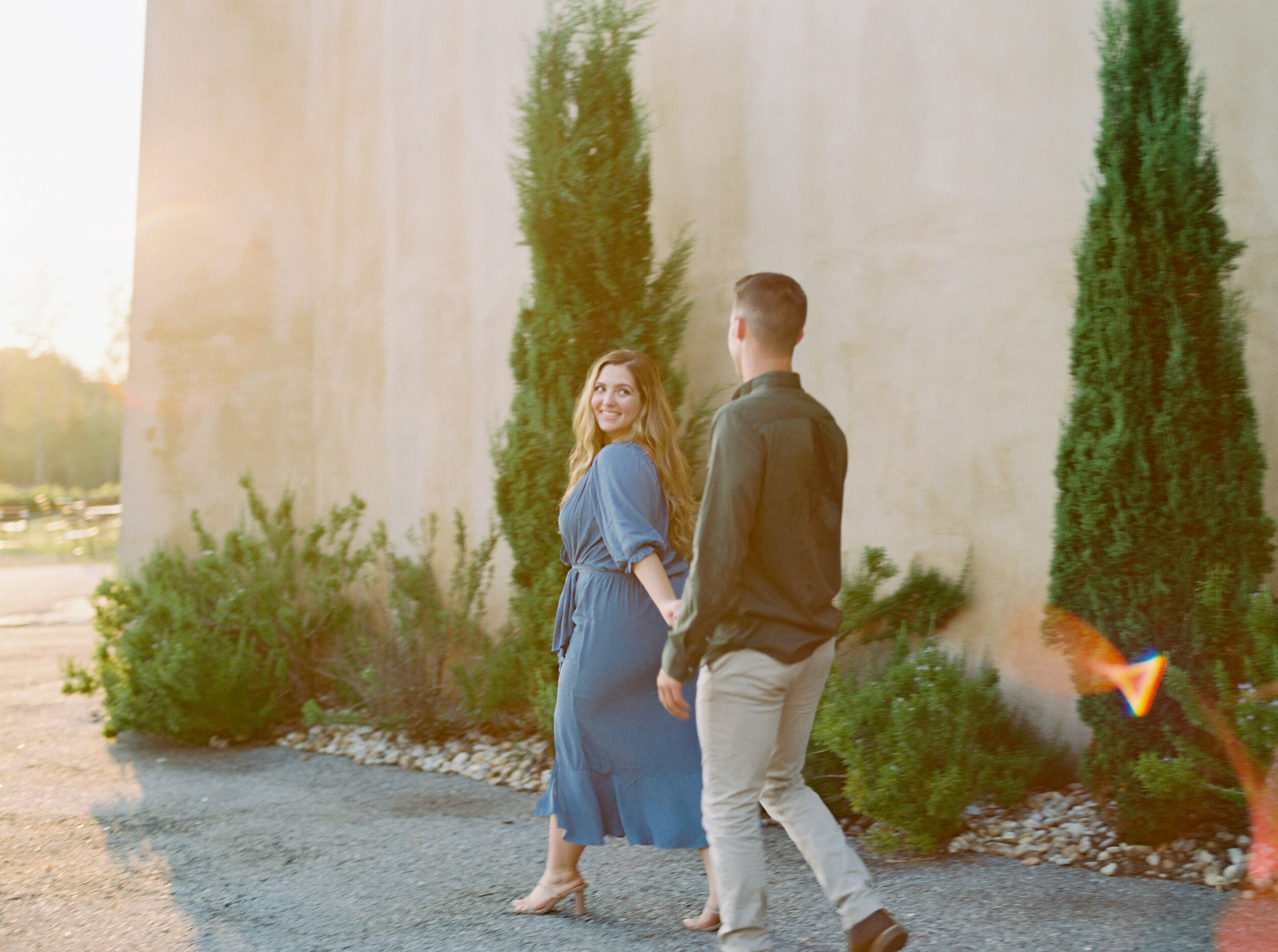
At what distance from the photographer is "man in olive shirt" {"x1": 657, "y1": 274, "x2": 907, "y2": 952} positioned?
2719 millimetres

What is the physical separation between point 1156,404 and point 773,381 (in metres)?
2.08

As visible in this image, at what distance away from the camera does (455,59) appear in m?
7.70

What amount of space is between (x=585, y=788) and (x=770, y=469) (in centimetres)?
139

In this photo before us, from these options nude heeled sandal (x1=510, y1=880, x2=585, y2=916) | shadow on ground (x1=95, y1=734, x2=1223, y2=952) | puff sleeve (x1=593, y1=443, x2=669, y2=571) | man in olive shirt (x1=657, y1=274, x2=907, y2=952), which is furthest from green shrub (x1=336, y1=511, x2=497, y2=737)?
man in olive shirt (x1=657, y1=274, x2=907, y2=952)

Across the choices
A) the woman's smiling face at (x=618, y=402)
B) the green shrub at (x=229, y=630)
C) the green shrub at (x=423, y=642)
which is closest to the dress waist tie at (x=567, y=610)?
the woman's smiling face at (x=618, y=402)

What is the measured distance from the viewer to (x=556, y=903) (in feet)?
12.1

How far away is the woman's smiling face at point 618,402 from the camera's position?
3617mm

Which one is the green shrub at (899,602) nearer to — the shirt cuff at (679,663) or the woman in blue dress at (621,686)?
the woman in blue dress at (621,686)

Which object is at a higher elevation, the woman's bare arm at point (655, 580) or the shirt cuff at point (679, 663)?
the woman's bare arm at point (655, 580)

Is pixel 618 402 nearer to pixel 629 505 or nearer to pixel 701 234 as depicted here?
pixel 629 505

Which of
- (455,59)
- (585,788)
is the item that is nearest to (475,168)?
(455,59)

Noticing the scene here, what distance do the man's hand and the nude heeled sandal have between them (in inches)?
42.6

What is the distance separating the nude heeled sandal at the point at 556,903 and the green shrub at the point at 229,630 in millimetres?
3585

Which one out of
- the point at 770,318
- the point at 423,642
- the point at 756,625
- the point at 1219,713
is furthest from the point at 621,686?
the point at 423,642
